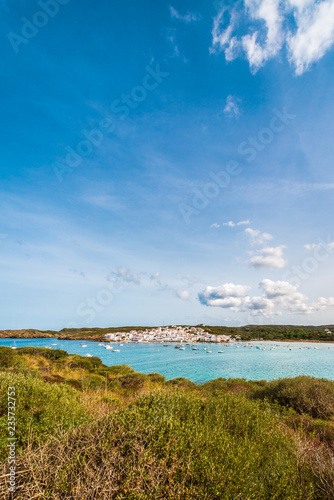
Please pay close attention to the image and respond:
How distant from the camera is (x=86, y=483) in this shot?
304cm

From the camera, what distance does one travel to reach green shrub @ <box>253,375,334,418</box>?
35.5 ft

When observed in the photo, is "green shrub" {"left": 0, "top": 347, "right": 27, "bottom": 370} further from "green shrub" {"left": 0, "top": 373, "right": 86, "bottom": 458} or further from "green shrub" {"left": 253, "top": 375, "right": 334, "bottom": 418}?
"green shrub" {"left": 253, "top": 375, "right": 334, "bottom": 418}

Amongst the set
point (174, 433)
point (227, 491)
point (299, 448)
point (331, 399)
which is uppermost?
point (174, 433)

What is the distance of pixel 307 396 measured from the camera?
37.5 ft

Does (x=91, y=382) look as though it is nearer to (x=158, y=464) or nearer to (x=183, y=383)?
(x=183, y=383)

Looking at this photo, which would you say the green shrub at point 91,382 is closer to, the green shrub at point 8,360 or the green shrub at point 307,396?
the green shrub at point 8,360

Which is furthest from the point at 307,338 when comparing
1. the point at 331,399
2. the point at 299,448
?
the point at 299,448

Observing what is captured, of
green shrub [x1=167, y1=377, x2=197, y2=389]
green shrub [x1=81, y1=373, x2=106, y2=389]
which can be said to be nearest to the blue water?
green shrub [x1=167, y1=377, x2=197, y2=389]

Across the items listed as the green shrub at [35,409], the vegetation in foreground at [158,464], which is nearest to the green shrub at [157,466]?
the vegetation in foreground at [158,464]

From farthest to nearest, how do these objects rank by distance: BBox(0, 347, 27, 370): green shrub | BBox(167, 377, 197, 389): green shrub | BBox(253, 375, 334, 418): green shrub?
BBox(167, 377, 197, 389): green shrub → BBox(0, 347, 27, 370): green shrub → BBox(253, 375, 334, 418): green shrub

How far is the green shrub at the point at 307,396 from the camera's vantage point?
35.5 ft

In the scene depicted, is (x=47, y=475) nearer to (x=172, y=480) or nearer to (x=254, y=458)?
(x=172, y=480)

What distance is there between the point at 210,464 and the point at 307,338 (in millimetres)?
133398

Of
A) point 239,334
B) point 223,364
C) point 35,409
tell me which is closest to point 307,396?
point 35,409
